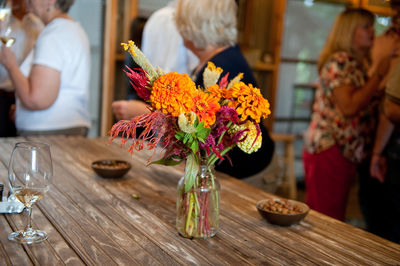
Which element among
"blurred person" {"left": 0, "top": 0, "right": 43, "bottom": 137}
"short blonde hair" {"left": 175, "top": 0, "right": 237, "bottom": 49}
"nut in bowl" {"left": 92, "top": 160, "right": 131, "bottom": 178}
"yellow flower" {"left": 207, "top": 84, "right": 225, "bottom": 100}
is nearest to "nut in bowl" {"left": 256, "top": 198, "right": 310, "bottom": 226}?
"yellow flower" {"left": 207, "top": 84, "right": 225, "bottom": 100}

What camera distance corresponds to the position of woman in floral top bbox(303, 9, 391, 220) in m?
2.52

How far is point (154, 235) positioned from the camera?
1.16m

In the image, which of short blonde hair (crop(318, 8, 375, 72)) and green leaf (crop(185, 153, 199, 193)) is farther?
short blonde hair (crop(318, 8, 375, 72))

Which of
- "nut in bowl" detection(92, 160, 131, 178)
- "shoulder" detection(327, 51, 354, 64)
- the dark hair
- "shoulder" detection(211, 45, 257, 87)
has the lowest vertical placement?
"nut in bowl" detection(92, 160, 131, 178)

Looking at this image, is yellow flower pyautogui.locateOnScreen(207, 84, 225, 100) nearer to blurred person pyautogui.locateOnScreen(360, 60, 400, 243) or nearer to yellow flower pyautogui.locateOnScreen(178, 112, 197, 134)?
yellow flower pyautogui.locateOnScreen(178, 112, 197, 134)

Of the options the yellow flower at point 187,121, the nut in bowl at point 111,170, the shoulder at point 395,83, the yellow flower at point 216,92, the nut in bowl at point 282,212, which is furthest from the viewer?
the shoulder at point 395,83

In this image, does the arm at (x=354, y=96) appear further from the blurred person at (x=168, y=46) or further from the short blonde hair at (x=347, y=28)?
the blurred person at (x=168, y=46)

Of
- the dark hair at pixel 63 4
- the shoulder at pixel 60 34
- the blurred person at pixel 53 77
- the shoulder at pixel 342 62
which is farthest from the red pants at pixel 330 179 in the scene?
the dark hair at pixel 63 4

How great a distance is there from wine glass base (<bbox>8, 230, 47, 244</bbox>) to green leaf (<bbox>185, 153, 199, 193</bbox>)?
372 millimetres

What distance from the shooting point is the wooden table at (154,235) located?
1024 mm

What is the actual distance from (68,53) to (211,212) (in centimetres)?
153

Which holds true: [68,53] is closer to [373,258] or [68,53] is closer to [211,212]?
[211,212]

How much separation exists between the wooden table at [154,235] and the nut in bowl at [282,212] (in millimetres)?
27

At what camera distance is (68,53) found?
2361mm
